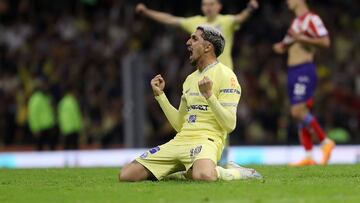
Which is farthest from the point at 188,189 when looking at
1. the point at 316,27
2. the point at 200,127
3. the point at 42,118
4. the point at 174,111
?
the point at 42,118

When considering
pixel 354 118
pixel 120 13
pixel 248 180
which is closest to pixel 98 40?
pixel 120 13

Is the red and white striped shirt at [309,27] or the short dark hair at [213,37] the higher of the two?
the red and white striped shirt at [309,27]

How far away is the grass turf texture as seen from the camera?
32.1ft

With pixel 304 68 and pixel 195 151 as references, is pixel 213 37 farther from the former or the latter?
pixel 304 68

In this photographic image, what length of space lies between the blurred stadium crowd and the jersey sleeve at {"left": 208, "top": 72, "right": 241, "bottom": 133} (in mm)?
11058

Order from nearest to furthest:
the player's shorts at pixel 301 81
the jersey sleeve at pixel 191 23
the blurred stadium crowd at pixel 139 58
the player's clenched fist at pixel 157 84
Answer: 1. the player's clenched fist at pixel 157 84
2. the jersey sleeve at pixel 191 23
3. the player's shorts at pixel 301 81
4. the blurred stadium crowd at pixel 139 58

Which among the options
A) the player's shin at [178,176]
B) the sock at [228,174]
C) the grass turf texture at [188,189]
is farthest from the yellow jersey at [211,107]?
the grass turf texture at [188,189]

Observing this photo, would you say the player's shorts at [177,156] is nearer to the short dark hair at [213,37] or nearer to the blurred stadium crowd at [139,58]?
the short dark hair at [213,37]

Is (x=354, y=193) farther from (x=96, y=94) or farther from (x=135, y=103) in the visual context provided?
(x=96, y=94)

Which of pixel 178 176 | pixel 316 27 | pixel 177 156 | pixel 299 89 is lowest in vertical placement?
pixel 178 176

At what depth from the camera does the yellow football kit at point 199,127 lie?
11383 mm

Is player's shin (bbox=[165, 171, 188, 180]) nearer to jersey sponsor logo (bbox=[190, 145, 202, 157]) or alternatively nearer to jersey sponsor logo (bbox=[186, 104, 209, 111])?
jersey sponsor logo (bbox=[190, 145, 202, 157])

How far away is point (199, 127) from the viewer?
11672mm

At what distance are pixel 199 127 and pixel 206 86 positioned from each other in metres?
0.82
